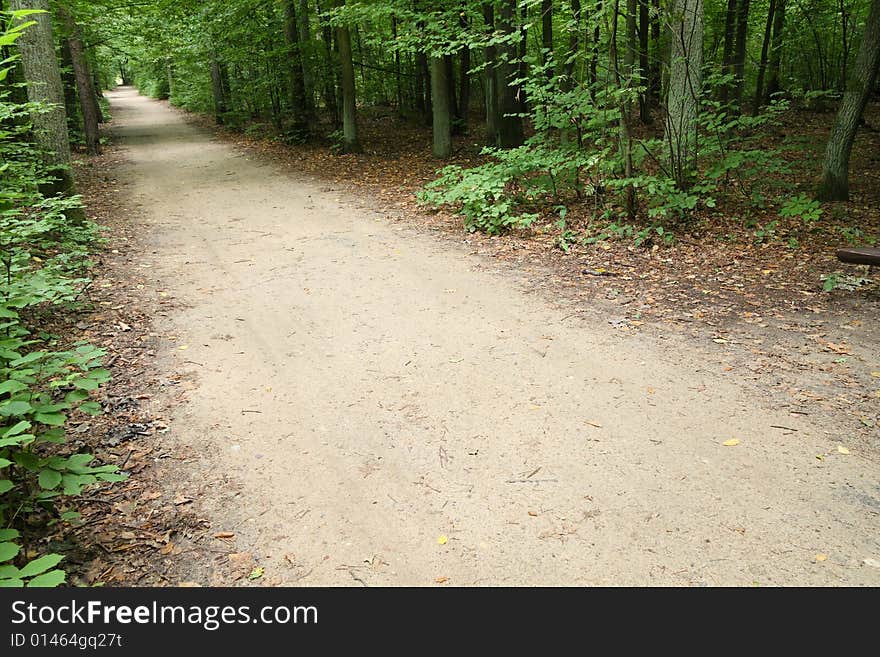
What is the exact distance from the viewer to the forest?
11.2 feet

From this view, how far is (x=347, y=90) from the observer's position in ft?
49.4

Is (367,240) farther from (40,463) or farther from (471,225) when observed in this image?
(40,463)

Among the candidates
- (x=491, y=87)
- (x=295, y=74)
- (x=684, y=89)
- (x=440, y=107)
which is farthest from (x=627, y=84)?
(x=295, y=74)

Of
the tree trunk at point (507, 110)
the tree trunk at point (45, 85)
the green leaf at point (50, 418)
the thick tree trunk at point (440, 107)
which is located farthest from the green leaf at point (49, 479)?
the thick tree trunk at point (440, 107)

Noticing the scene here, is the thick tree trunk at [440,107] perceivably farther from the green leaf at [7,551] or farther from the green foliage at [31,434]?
the green leaf at [7,551]

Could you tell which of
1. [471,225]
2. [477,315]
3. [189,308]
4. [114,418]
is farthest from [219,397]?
[471,225]

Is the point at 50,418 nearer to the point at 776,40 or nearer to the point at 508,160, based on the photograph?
the point at 508,160

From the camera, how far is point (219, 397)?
14.9 ft

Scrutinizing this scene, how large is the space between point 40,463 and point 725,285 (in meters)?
6.33

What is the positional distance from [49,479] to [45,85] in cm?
751

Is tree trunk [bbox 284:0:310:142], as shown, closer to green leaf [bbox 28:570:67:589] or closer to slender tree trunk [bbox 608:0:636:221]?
slender tree trunk [bbox 608:0:636:221]

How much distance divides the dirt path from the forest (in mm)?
941

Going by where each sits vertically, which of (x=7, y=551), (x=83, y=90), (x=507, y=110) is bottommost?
(x=7, y=551)
